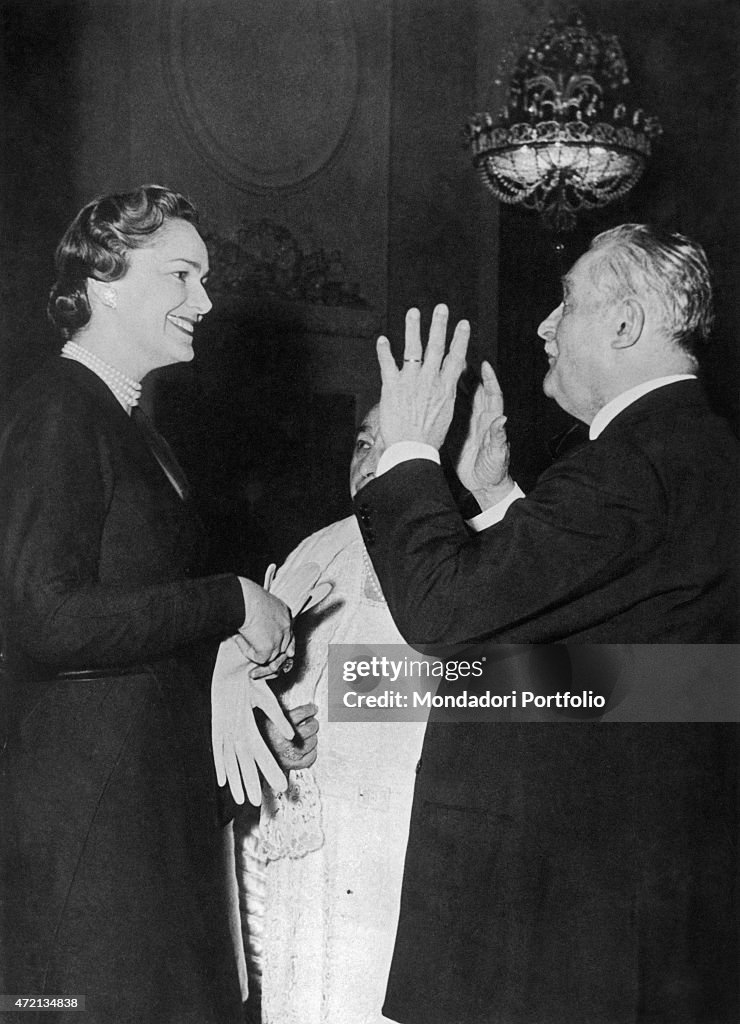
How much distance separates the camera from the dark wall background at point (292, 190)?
276 cm

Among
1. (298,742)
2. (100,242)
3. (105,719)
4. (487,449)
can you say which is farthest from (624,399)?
(105,719)

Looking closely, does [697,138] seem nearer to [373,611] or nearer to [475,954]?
[373,611]

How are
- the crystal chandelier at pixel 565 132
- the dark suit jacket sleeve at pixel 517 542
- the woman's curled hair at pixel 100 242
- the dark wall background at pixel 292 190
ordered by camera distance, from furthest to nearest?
the crystal chandelier at pixel 565 132 → the dark wall background at pixel 292 190 → the woman's curled hair at pixel 100 242 → the dark suit jacket sleeve at pixel 517 542

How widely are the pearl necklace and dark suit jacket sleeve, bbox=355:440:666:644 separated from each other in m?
0.59

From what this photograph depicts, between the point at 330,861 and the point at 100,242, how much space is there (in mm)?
1489

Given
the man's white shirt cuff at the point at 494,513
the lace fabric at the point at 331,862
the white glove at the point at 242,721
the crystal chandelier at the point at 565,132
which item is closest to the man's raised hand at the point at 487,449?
the man's white shirt cuff at the point at 494,513

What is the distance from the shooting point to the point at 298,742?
273cm

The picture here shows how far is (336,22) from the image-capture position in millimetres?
2959

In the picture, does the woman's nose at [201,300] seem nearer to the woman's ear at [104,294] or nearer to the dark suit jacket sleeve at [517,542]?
the woman's ear at [104,294]

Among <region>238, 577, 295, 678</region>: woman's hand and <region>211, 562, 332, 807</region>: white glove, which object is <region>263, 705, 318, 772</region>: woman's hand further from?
<region>238, 577, 295, 678</region>: woman's hand

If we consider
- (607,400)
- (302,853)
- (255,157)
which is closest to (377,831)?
(302,853)

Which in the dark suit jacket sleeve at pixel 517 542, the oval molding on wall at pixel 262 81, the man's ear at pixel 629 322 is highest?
the oval molding on wall at pixel 262 81

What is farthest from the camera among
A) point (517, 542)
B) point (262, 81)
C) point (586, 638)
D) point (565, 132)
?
point (565, 132)

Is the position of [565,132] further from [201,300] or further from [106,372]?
[106,372]
